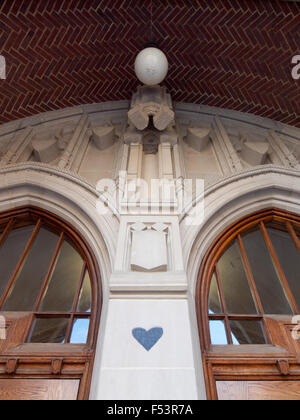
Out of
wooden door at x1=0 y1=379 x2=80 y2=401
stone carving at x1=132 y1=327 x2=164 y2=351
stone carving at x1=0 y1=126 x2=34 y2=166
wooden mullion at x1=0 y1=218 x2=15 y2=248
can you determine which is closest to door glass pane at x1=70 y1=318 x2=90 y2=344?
wooden door at x1=0 y1=379 x2=80 y2=401

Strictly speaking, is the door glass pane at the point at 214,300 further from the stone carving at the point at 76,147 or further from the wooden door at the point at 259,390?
the stone carving at the point at 76,147

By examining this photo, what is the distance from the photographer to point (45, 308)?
3.04 m

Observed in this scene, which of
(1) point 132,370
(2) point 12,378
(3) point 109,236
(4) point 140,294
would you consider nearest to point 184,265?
(4) point 140,294

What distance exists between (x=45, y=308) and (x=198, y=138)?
120 inches

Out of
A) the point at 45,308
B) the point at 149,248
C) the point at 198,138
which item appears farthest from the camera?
the point at 198,138

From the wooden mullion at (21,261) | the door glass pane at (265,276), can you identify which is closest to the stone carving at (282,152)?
the door glass pane at (265,276)

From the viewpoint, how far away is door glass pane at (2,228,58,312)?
3.11 meters

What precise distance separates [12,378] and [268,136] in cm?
424

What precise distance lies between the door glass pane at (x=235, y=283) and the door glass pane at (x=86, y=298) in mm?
1209

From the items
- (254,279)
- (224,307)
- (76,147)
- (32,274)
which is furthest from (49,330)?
(76,147)

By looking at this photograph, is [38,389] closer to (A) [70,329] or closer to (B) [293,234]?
(A) [70,329]

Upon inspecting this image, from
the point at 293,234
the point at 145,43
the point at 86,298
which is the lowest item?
the point at 86,298

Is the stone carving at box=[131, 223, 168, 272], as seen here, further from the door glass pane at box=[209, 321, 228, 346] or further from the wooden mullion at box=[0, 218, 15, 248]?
the wooden mullion at box=[0, 218, 15, 248]
